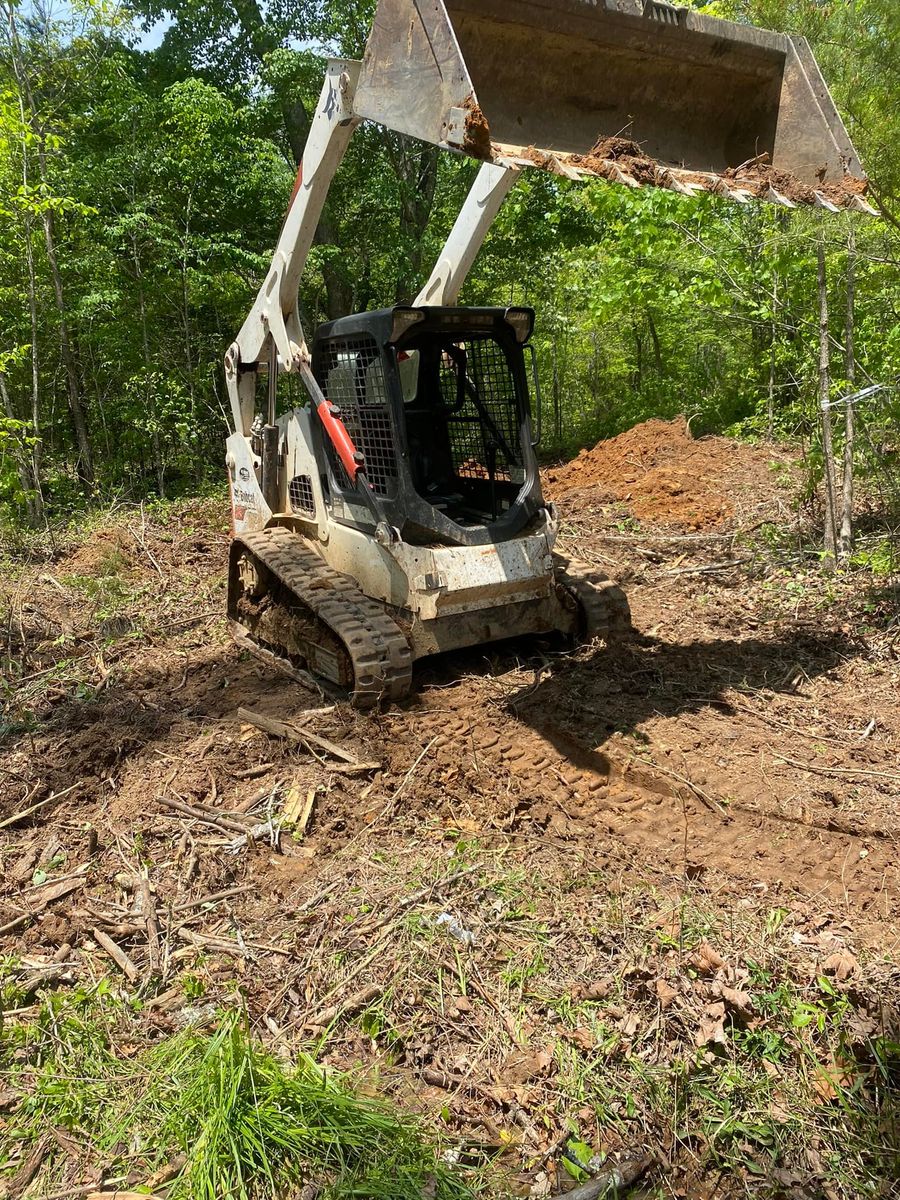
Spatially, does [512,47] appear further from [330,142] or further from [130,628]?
[130,628]

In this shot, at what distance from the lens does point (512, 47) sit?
402cm

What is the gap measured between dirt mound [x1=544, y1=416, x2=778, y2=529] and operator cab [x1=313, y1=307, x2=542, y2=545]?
4569 mm

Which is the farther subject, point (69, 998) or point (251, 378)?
point (251, 378)

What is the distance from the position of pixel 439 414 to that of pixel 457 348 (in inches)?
18.0

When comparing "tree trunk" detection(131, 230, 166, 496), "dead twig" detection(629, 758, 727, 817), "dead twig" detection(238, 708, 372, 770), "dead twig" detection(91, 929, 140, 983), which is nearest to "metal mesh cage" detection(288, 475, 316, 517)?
"dead twig" detection(238, 708, 372, 770)

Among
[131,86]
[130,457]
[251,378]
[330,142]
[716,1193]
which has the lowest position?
[716,1193]

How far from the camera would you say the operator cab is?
16.7 feet

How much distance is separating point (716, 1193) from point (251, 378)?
19.5ft

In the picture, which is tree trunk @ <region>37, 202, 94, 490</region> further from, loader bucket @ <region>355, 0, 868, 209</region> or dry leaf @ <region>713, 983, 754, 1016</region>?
dry leaf @ <region>713, 983, 754, 1016</region>

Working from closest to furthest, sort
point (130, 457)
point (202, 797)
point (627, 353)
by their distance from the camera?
point (202, 797) → point (130, 457) → point (627, 353)

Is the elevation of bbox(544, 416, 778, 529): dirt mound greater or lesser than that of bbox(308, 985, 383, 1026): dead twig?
greater

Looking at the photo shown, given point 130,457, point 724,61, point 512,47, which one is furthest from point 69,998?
point 130,457

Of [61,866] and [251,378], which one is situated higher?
[251,378]

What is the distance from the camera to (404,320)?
4.93 m
